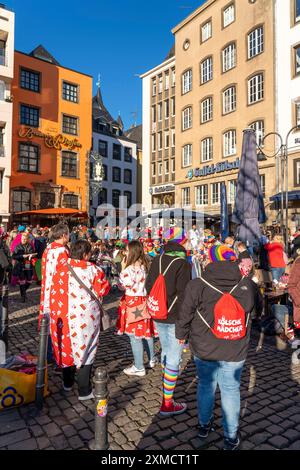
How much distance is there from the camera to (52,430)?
11.4ft

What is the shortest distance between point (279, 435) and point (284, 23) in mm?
25318

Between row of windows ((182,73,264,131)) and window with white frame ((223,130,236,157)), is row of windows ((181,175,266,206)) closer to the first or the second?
window with white frame ((223,130,236,157))

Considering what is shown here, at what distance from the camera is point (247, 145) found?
890 cm

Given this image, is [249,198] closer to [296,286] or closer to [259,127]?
[296,286]

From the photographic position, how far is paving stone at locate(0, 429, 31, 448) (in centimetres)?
327

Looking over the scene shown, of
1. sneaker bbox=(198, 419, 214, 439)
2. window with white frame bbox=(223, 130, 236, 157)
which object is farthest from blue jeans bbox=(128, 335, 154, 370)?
window with white frame bbox=(223, 130, 236, 157)

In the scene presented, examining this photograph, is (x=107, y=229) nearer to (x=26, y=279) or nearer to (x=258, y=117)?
(x=26, y=279)

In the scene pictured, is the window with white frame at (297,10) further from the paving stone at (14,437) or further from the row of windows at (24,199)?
the paving stone at (14,437)

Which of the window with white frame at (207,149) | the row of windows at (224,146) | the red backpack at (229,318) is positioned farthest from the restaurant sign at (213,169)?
the red backpack at (229,318)

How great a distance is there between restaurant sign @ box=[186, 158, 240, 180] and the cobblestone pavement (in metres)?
21.5

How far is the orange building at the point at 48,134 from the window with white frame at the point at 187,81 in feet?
27.9

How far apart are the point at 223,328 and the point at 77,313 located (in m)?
1.70

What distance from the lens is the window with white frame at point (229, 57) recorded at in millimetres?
25870

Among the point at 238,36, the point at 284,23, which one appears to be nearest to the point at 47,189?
the point at 238,36
